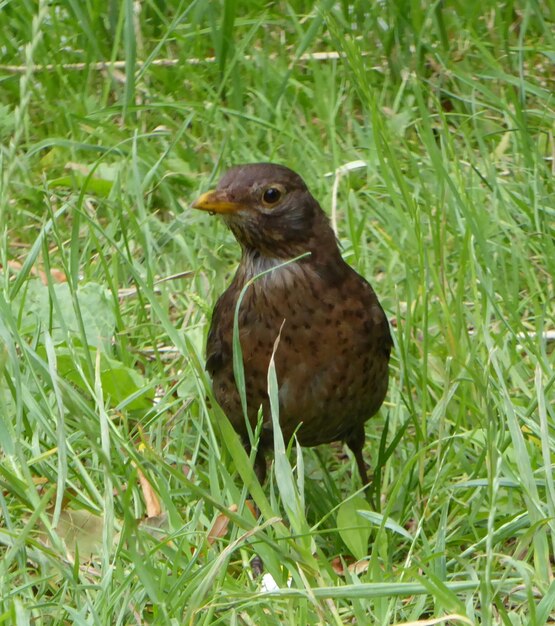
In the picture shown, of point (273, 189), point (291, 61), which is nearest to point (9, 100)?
point (291, 61)

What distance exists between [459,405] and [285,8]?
2.59 m

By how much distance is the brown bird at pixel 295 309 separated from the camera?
146 inches

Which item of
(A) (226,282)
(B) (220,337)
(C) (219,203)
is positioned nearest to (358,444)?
(B) (220,337)

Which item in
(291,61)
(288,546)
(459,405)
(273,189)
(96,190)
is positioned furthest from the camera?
(291,61)

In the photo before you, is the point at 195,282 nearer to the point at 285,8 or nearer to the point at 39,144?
the point at 39,144

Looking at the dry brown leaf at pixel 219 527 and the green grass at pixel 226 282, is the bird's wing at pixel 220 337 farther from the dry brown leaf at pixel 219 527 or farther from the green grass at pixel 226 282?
the dry brown leaf at pixel 219 527

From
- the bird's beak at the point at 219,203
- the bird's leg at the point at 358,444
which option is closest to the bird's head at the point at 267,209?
the bird's beak at the point at 219,203

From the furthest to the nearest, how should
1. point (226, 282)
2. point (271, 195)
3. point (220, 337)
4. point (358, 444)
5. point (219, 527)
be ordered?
point (226, 282)
point (358, 444)
point (220, 337)
point (271, 195)
point (219, 527)

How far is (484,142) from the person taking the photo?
5.36 m

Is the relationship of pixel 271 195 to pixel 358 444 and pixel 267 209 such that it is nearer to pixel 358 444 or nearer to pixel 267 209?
pixel 267 209

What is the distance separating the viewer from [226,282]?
15.8ft

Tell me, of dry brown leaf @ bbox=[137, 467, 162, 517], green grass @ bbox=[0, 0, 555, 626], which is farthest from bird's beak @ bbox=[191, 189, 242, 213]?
dry brown leaf @ bbox=[137, 467, 162, 517]

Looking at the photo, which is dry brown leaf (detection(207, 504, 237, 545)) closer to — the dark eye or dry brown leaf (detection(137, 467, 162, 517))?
dry brown leaf (detection(137, 467, 162, 517))

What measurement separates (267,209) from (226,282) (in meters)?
1.14
